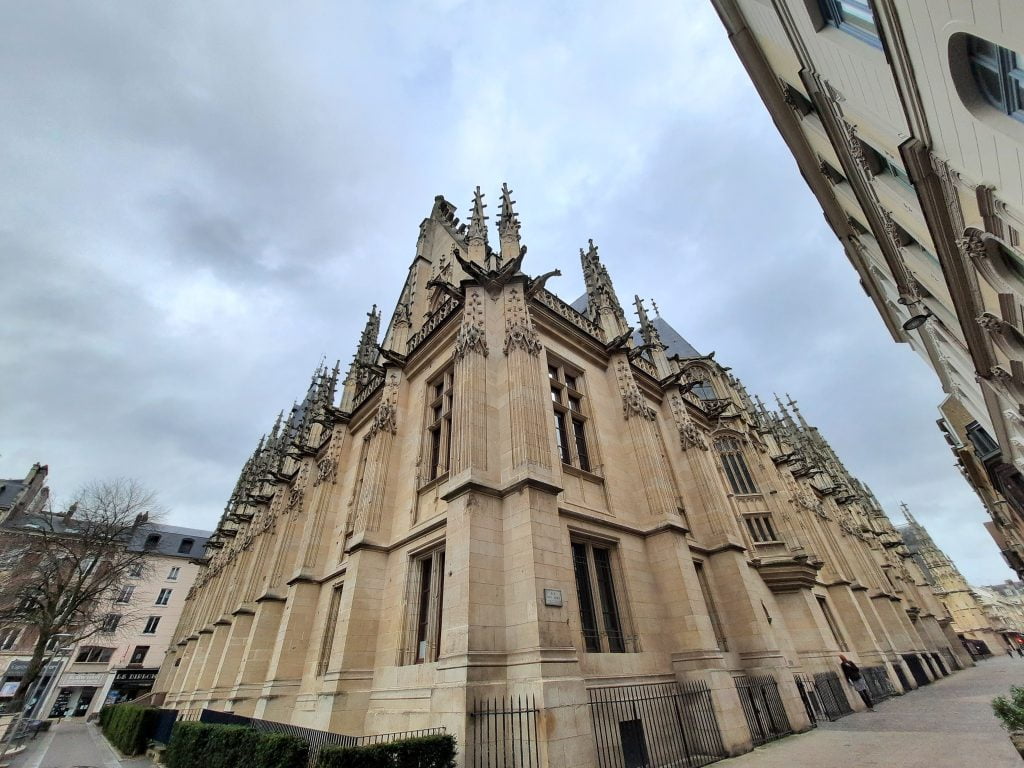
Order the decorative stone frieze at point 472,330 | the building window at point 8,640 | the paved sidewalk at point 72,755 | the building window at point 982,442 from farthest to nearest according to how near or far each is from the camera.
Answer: the building window at point 8,640 < the building window at point 982,442 < the paved sidewalk at point 72,755 < the decorative stone frieze at point 472,330

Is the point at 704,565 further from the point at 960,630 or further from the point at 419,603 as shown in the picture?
the point at 960,630

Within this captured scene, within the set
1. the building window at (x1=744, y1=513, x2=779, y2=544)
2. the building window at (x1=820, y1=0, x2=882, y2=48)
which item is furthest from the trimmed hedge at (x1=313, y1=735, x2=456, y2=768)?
the building window at (x1=744, y1=513, x2=779, y2=544)

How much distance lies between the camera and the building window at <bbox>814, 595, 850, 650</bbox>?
17.9 metres

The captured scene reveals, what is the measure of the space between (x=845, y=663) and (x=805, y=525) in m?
9.09

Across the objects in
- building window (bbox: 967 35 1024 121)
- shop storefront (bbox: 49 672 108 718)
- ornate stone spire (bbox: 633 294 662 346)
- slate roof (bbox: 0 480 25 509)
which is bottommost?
shop storefront (bbox: 49 672 108 718)

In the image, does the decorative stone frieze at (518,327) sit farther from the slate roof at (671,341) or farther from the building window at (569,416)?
the slate roof at (671,341)

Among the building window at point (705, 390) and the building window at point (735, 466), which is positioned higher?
the building window at point (705, 390)

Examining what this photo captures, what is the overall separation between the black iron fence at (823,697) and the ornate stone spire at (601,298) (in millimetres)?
12270

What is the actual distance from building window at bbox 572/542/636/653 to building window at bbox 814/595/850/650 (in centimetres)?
1485

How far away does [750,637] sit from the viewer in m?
11.2

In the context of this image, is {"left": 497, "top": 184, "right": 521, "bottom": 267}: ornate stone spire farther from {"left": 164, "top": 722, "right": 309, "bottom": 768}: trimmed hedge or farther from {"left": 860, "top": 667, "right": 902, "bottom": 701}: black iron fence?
{"left": 860, "top": 667, "right": 902, "bottom": 701}: black iron fence

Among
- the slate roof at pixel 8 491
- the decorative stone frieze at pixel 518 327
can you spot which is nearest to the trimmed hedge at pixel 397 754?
the decorative stone frieze at pixel 518 327

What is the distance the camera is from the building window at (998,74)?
4242 millimetres

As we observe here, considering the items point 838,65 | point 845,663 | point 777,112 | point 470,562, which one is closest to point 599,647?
point 470,562
